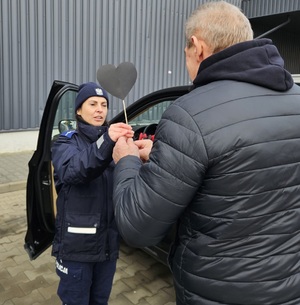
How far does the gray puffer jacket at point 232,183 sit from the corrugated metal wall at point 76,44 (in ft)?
24.2

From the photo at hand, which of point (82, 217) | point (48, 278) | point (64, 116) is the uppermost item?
point (64, 116)

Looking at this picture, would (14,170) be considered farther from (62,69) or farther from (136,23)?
(136,23)

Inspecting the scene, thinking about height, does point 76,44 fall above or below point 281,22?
below

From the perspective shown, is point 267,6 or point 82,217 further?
point 267,6

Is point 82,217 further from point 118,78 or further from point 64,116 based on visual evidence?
point 64,116

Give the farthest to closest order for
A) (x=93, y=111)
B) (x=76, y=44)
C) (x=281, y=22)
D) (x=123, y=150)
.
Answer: (x=281, y=22) < (x=76, y=44) < (x=93, y=111) < (x=123, y=150)

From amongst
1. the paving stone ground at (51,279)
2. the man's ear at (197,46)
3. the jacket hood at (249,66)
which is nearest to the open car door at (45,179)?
the paving stone ground at (51,279)

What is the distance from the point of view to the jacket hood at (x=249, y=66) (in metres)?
1.15

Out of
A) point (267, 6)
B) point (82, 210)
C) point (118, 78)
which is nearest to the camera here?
point (118, 78)

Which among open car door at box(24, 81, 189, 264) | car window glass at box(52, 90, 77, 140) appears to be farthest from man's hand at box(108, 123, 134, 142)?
car window glass at box(52, 90, 77, 140)

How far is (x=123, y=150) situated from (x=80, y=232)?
0.73 metres

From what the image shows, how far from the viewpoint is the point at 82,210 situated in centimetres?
198

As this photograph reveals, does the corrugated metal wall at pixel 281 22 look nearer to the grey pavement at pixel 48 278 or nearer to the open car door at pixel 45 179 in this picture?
the open car door at pixel 45 179

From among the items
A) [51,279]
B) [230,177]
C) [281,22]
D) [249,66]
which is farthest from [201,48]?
[281,22]
